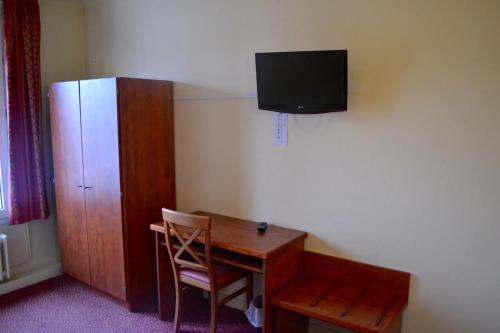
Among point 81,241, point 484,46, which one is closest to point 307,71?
point 484,46

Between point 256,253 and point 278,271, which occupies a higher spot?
point 256,253

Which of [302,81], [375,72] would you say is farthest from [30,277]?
[375,72]

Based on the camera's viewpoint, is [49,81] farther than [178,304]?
Yes

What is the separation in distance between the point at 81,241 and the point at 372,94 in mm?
2551

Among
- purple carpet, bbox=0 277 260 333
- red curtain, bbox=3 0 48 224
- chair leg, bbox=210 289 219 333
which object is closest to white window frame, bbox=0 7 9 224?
red curtain, bbox=3 0 48 224

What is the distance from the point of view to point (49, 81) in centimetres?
352

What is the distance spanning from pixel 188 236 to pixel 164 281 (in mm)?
616

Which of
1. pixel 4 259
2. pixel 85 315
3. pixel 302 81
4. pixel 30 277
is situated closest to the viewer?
pixel 302 81

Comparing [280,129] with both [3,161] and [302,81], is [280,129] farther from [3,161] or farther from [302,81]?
[3,161]

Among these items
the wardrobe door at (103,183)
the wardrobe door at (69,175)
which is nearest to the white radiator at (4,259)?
the wardrobe door at (69,175)

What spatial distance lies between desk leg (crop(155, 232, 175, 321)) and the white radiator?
1.35 meters

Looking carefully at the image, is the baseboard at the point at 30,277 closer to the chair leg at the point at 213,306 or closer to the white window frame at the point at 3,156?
the white window frame at the point at 3,156

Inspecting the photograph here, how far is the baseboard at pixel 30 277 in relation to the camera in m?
3.27

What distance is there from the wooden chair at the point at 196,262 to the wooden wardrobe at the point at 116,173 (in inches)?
18.3
